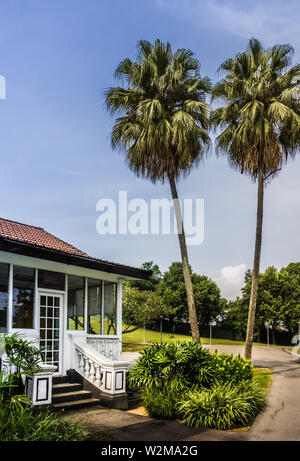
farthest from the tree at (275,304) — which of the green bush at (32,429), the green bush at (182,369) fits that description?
the green bush at (32,429)

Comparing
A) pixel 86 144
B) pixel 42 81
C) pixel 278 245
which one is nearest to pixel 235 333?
pixel 278 245

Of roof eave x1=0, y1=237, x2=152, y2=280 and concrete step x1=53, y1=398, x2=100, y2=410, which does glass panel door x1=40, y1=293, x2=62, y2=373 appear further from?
concrete step x1=53, y1=398, x2=100, y2=410

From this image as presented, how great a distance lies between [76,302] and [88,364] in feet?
6.66

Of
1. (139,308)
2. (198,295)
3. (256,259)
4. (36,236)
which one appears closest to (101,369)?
(36,236)

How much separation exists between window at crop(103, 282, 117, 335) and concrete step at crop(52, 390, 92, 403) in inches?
123

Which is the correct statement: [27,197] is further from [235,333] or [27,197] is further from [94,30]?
[235,333]

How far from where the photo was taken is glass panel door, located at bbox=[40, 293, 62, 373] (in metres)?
10.8

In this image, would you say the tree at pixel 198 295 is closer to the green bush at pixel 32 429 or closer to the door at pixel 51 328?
the door at pixel 51 328

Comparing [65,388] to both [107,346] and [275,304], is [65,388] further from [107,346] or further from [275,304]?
A: [275,304]

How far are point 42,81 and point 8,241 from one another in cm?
725

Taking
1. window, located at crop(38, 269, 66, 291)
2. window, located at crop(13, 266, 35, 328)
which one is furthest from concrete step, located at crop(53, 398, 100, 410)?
window, located at crop(38, 269, 66, 291)

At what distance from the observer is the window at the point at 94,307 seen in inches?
493

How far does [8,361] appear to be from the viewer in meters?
9.18

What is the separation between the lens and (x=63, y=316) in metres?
11.3
